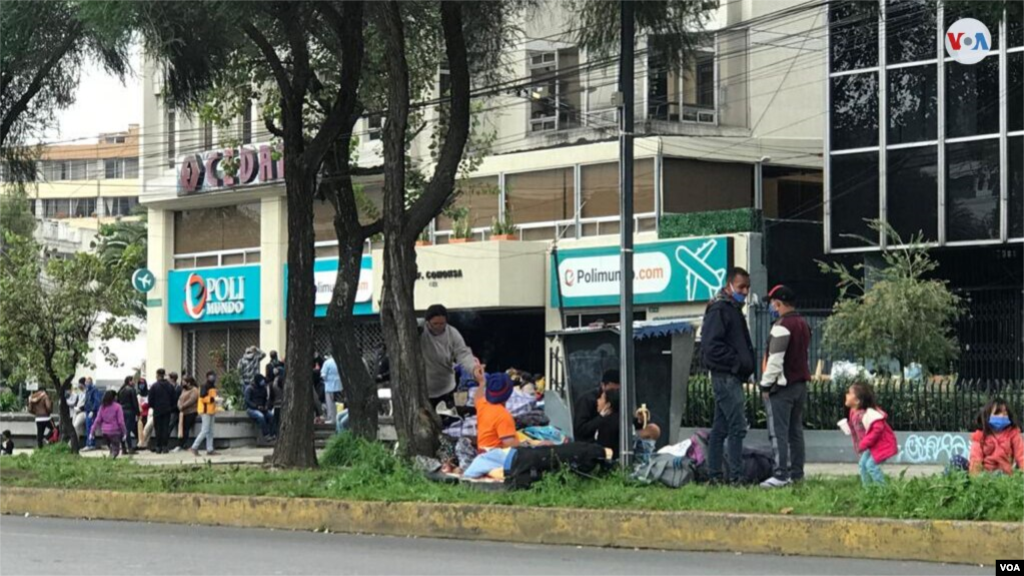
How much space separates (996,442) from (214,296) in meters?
33.7

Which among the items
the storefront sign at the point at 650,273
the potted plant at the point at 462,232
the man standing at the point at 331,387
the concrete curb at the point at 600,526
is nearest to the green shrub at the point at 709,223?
the storefront sign at the point at 650,273

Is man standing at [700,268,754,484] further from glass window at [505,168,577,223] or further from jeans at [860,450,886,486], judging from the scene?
glass window at [505,168,577,223]

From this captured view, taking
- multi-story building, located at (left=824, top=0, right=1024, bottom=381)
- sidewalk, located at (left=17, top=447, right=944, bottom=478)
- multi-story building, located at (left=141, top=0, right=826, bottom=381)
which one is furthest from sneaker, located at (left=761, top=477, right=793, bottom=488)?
multi-story building, located at (left=141, top=0, right=826, bottom=381)

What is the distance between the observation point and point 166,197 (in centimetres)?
4559


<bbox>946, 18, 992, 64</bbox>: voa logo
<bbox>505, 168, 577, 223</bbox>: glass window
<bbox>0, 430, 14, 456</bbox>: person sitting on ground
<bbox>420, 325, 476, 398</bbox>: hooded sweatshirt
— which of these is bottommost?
<bbox>0, 430, 14, 456</bbox>: person sitting on ground

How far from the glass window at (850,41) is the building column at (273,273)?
17.7m

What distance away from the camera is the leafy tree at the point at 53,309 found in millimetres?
24922

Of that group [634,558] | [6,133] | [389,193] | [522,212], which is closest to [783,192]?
[522,212]

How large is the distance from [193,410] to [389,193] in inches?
610

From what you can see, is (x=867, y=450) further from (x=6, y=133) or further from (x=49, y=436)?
(x=49, y=436)

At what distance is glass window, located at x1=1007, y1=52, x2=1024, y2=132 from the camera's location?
28.4m

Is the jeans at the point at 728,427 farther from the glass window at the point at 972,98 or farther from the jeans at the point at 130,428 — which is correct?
the jeans at the point at 130,428

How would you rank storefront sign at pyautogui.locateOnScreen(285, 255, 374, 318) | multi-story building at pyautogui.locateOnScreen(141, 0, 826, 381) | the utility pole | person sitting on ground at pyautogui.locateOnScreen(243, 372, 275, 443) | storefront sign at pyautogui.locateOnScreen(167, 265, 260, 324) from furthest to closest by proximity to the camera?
storefront sign at pyautogui.locateOnScreen(167, 265, 260, 324) < storefront sign at pyautogui.locateOnScreen(285, 255, 374, 318) < multi-story building at pyautogui.locateOnScreen(141, 0, 826, 381) < person sitting on ground at pyautogui.locateOnScreen(243, 372, 275, 443) < the utility pole

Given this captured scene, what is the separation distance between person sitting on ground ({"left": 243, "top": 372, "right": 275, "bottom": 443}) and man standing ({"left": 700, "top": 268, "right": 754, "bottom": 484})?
17737 millimetres
